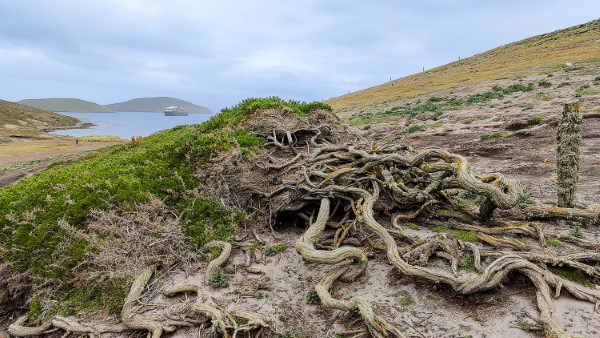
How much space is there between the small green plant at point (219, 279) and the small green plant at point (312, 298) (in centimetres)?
145

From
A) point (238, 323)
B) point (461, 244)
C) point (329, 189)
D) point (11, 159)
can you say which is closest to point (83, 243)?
point (238, 323)

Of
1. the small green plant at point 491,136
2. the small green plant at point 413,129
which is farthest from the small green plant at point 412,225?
the small green plant at point 413,129

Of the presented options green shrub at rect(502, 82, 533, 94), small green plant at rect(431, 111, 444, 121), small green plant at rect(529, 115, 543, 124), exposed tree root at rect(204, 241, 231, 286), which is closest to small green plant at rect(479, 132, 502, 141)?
small green plant at rect(529, 115, 543, 124)

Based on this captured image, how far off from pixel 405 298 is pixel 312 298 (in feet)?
4.42

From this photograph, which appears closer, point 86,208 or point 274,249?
point 274,249

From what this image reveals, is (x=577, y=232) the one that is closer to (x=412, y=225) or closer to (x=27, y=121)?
(x=412, y=225)

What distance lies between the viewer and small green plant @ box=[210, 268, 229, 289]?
5964 mm

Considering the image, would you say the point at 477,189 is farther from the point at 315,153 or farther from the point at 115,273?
the point at 115,273

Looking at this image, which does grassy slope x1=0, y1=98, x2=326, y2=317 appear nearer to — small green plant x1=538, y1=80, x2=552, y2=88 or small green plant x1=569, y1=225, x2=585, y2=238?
small green plant x1=569, y1=225, x2=585, y2=238

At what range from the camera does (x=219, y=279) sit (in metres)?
6.09

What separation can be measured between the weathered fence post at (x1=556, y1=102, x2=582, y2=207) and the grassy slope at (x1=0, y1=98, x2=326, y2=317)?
6.62 metres

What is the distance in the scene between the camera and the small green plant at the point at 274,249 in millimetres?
6922

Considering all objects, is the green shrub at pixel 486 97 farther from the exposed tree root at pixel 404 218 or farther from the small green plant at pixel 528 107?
the exposed tree root at pixel 404 218

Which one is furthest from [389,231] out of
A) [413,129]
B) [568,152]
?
[413,129]
